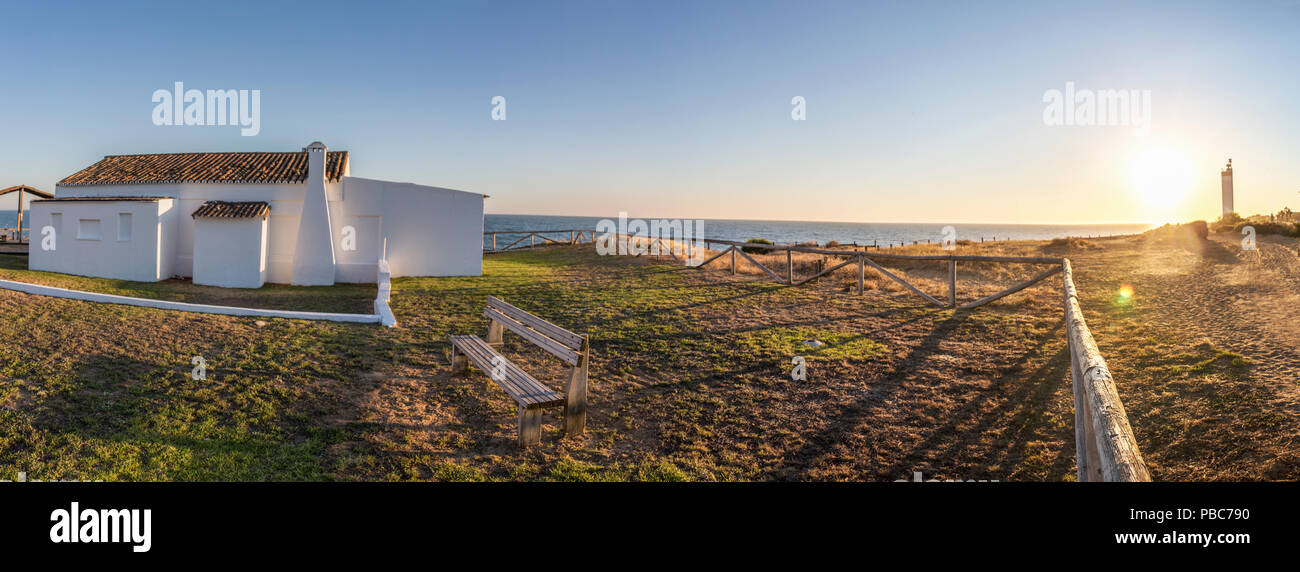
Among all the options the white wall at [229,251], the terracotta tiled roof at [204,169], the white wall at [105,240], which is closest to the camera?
the white wall at [229,251]

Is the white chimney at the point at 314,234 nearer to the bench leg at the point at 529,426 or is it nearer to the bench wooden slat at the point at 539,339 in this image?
the bench wooden slat at the point at 539,339

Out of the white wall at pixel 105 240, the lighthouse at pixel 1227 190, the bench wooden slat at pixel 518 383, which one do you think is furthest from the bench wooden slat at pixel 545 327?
the lighthouse at pixel 1227 190

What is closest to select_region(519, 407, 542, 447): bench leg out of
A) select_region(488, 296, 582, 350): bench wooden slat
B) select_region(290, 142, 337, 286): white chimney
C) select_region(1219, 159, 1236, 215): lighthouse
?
select_region(488, 296, 582, 350): bench wooden slat

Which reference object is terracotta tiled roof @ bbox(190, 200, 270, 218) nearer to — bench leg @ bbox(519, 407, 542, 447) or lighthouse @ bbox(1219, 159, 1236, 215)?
bench leg @ bbox(519, 407, 542, 447)

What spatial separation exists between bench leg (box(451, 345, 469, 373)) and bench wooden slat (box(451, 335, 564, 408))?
0.94ft

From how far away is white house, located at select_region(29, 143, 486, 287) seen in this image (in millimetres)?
15383

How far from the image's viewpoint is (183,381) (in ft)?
18.9

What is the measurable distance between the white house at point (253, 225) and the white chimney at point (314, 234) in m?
0.03

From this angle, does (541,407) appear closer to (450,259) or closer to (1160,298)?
(1160,298)

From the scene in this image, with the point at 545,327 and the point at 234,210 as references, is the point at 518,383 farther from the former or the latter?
the point at 234,210

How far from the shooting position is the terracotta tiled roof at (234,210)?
50.0 ft

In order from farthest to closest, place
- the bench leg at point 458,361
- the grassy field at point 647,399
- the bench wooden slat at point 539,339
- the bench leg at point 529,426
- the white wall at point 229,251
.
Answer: the white wall at point 229,251, the bench leg at point 458,361, the bench wooden slat at point 539,339, the bench leg at point 529,426, the grassy field at point 647,399
